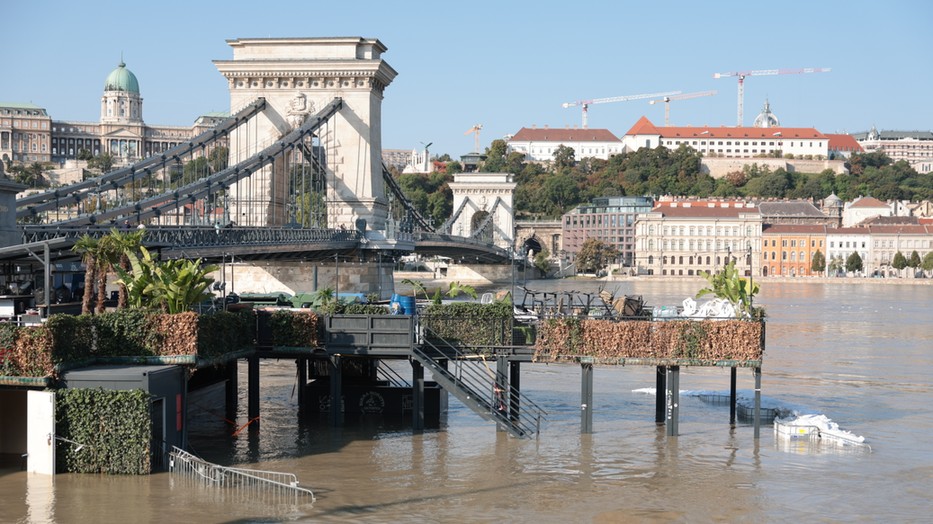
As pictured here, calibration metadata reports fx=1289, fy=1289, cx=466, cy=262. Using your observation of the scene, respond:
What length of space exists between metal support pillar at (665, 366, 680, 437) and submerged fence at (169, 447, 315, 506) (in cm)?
859

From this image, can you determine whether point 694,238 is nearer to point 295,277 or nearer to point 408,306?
point 295,277

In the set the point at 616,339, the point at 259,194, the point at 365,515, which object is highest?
the point at 259,194

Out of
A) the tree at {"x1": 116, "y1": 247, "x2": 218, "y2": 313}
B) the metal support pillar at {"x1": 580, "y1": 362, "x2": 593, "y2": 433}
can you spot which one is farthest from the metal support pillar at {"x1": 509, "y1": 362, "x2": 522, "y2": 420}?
the tree at {"x1": 116, "y1": 247, "x2": 218, "y2": 313}

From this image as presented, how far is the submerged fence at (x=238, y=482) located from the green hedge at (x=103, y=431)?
69 centimetres

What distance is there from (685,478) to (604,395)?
11.4m

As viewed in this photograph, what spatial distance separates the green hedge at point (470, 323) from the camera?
91.9ft

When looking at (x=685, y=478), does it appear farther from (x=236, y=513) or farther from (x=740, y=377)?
(x=740, y=377)

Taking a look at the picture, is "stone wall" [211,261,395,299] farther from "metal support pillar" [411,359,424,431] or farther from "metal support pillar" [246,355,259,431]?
"metal support pillar" [411,359,424,431]

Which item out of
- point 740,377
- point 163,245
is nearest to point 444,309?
point 163,245

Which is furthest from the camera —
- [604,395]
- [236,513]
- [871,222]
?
[871,222]

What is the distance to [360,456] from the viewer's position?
26.2 metres

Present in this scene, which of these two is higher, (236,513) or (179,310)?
(179,310)

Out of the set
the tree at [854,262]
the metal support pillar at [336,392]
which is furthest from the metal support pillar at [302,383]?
the tree at [854,262]

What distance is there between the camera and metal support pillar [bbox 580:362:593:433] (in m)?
27.9
